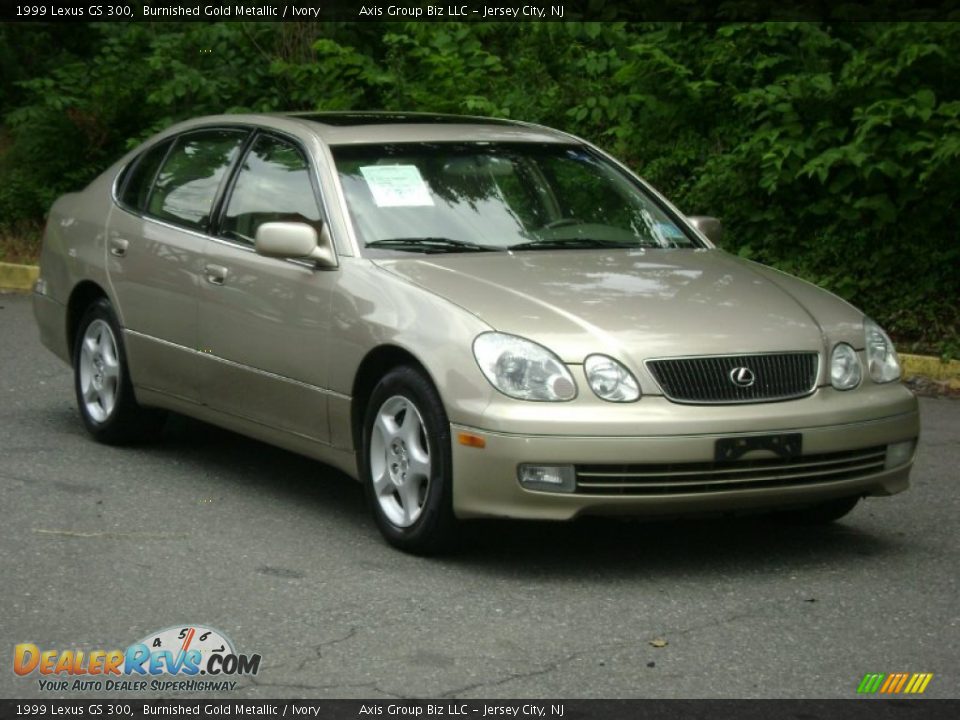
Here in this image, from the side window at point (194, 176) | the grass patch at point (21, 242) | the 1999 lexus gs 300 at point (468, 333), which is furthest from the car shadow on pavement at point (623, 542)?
the grass patch at point (21, 242)

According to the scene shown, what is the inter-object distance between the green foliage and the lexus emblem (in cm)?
519

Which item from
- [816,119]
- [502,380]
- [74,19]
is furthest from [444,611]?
[74,19]

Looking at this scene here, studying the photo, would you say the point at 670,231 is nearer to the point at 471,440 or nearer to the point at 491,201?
the point at 491,201

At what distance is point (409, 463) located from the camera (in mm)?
6434

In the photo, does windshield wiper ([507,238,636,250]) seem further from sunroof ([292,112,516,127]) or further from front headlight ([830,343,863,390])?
front headlight ([830,343,863,390])

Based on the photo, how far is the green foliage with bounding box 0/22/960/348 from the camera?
1166 centimetres

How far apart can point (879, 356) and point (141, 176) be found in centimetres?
381

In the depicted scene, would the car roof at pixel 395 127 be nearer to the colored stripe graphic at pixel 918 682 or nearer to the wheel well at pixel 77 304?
the wheel well at pixel 77 304

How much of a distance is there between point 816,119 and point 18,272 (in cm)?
682

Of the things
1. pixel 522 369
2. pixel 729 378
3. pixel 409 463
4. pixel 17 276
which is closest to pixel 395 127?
pixel 409 463

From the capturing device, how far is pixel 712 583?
617cm

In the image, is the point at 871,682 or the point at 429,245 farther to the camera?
the point at 429,245

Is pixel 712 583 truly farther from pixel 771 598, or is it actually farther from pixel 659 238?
pixel 659 238

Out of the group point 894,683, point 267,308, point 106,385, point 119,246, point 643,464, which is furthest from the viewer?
point 106,385
